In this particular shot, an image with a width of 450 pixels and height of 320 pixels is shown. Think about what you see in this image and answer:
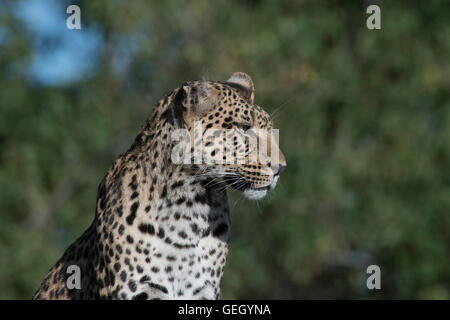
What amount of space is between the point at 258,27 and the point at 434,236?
6.71 m

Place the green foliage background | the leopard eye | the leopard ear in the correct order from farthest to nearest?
the green foliage background
the leopard ear
the leopard eye

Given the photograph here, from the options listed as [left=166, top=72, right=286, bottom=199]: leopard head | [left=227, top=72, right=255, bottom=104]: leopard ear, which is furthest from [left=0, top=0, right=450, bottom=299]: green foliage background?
[left=166, top=72, right=286, bottom=199]: leopard head

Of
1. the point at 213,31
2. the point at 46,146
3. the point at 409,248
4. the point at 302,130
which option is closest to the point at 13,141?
the point at 46,146

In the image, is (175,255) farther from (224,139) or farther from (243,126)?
(243,126)

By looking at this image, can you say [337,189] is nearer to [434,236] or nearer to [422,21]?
[434,236]

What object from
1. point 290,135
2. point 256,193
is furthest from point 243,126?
point 290,135

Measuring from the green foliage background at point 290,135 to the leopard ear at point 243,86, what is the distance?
12.9 meters

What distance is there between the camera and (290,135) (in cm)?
2134

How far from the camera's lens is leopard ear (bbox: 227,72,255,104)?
6812 millimetres

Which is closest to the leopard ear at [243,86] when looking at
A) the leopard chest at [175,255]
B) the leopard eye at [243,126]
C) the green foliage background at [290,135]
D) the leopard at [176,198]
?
the leopard at [176,198]

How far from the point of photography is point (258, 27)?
22.4 metres

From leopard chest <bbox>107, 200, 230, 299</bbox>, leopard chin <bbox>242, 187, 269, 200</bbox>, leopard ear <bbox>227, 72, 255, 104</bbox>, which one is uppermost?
leopard ear <bbox>227, 72, 255, 104</bbox>

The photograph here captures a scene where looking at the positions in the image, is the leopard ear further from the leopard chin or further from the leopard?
the leopard chin

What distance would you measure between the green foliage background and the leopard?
13.4 metres
